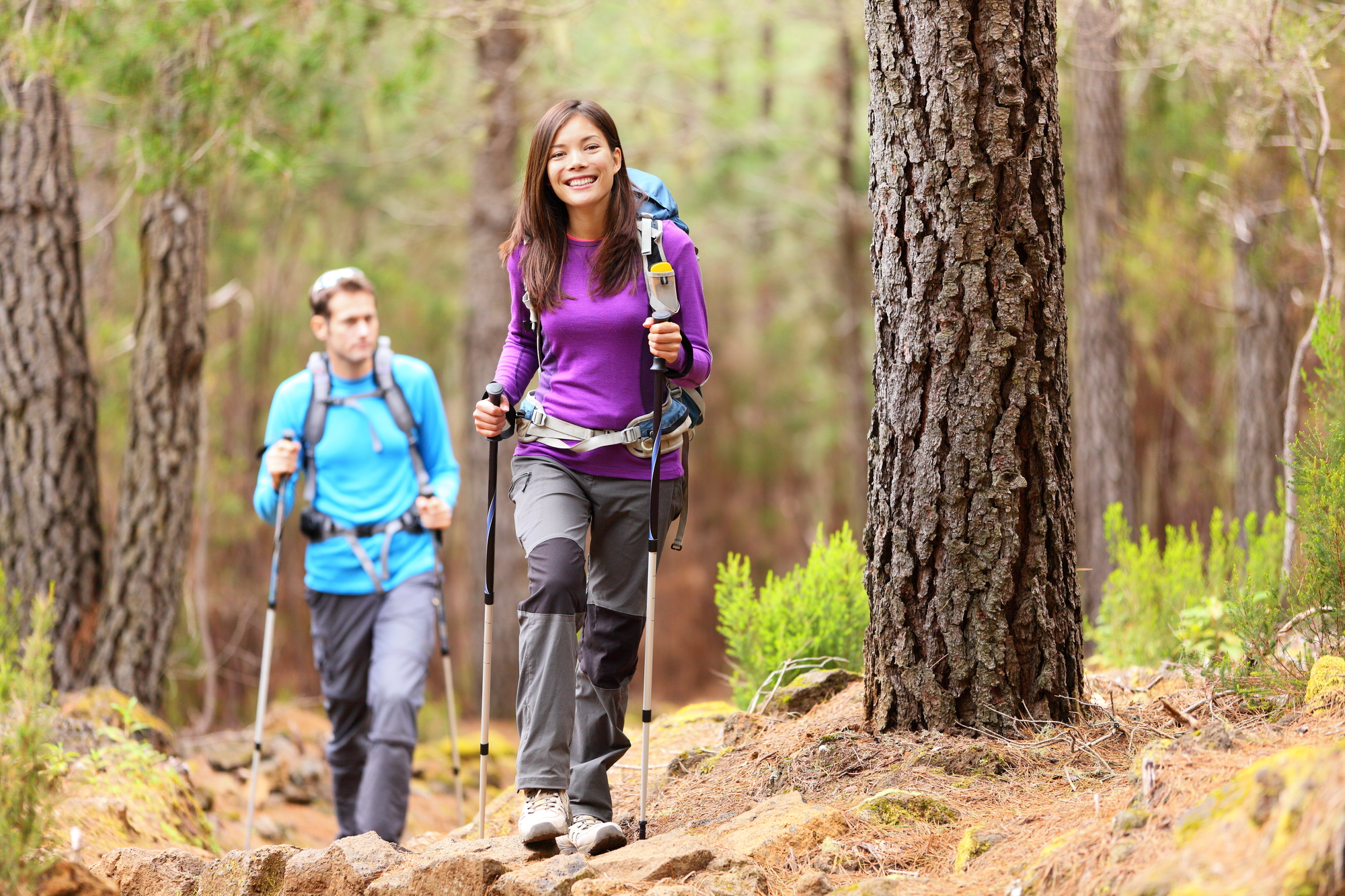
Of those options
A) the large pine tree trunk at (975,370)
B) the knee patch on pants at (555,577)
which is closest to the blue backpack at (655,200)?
the large pine tree trunk at (975,370)

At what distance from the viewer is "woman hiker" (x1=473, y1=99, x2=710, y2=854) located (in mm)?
3389

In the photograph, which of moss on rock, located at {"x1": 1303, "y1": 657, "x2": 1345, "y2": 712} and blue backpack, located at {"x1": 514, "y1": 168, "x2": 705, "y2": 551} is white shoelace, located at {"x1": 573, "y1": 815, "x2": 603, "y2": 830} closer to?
blue backpack, located at {"x1": 514, "y1": 168, "x2": 705, "y2": 551}

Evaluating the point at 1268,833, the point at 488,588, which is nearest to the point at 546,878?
the point at 488,588

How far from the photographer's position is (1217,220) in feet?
32.9

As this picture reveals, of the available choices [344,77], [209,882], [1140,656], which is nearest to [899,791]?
[209,882]

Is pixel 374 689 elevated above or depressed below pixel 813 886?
below

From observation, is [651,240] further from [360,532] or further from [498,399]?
[360,532]

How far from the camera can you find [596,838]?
3.06m

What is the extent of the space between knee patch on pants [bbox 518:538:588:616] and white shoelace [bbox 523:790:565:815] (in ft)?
1.66

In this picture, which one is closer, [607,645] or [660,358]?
[660,358]

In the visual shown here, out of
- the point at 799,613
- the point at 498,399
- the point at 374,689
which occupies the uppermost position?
the point at 498,399

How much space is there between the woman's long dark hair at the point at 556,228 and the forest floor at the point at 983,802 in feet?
5.34

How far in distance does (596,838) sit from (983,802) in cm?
106

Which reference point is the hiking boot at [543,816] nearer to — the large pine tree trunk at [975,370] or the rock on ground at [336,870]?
the rock on ground at [336,870]
